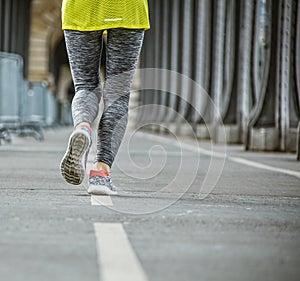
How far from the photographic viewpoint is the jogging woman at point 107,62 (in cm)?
440

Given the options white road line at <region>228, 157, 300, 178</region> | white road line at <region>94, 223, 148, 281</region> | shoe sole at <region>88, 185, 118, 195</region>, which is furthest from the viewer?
white road line at <region>228, 157, 300, 178</region>

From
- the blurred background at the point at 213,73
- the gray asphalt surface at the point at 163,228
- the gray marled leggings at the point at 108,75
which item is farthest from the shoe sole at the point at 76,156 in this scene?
the blurred background at the point at 213,73

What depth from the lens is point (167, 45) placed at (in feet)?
98.0

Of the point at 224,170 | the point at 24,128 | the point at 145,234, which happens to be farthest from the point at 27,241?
the point at 24,128

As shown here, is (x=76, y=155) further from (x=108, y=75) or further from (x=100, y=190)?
(x=108, y=75)

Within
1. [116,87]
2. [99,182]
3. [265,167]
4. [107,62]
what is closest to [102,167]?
[99,182]

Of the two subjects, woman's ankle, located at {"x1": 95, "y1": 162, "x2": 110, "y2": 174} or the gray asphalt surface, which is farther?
woman's ankle, located at {"x1": 95, "y1": 162, "x2": 110, "y2": 174}

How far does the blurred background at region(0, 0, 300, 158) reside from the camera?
11516 mm

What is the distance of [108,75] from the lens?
177 inches

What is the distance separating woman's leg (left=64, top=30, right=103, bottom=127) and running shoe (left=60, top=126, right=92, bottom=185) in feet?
1.22

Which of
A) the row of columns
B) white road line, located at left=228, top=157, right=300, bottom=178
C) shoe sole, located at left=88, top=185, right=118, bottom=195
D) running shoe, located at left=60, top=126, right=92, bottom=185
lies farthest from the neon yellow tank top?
the row of columns

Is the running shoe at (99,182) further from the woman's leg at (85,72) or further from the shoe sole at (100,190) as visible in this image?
the woman's leg at (85,72)

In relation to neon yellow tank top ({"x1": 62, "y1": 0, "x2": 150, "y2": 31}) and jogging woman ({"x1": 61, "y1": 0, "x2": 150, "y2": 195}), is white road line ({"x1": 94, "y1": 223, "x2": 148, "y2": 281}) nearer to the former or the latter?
jogging woman ({"x1": 61, "y1": 0, "x2": 150, "y2": 195})

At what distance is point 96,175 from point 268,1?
26.3 feet
